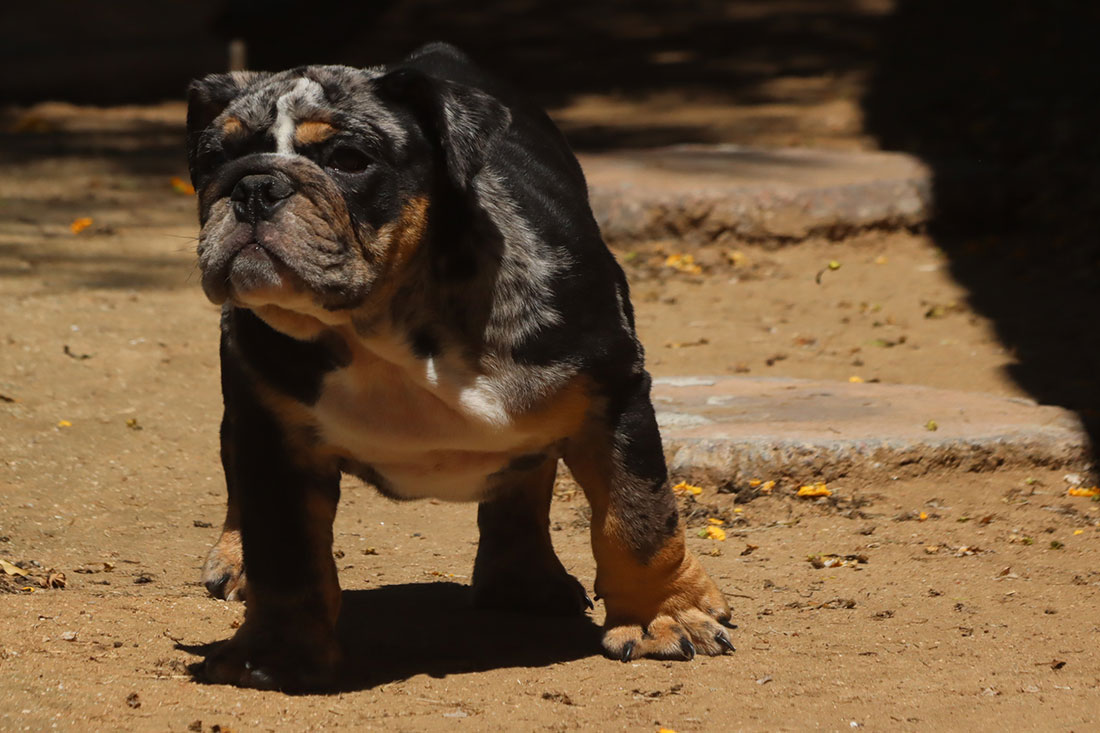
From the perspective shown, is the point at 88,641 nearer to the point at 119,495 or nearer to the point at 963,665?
the point at 119,495

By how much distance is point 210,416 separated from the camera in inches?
259

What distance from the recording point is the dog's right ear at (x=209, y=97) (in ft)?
12.9

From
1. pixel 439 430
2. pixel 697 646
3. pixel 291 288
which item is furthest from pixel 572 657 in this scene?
pixel 291 288

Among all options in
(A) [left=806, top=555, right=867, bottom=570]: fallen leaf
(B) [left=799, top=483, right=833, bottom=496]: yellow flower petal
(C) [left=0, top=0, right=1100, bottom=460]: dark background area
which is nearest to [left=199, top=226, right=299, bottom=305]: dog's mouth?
(A) [left=806, top=555, right=867, bottom=570]: fallen leaf

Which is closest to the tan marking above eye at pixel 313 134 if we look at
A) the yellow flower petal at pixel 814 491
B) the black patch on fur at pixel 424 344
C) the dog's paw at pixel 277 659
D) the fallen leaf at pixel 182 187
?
the black patch on fur at pixel 424 344

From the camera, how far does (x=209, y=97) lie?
12.9 ft

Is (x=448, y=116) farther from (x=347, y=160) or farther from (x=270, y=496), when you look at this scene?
(x=270, y=496)

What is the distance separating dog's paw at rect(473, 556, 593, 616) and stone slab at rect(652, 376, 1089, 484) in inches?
42.3

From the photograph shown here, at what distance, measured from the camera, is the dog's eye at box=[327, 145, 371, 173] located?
12.0 feet

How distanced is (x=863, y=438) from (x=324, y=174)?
9.15 ft

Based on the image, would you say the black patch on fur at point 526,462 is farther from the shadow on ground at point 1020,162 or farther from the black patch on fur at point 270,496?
the shadow on ground at point 1020,162

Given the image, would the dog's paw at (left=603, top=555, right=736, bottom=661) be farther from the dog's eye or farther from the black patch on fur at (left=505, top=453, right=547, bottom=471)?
the dog's eye

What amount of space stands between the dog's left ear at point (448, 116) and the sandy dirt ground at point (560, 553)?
1353 mm

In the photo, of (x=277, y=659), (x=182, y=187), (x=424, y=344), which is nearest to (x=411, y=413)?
(x=424, y=344)
